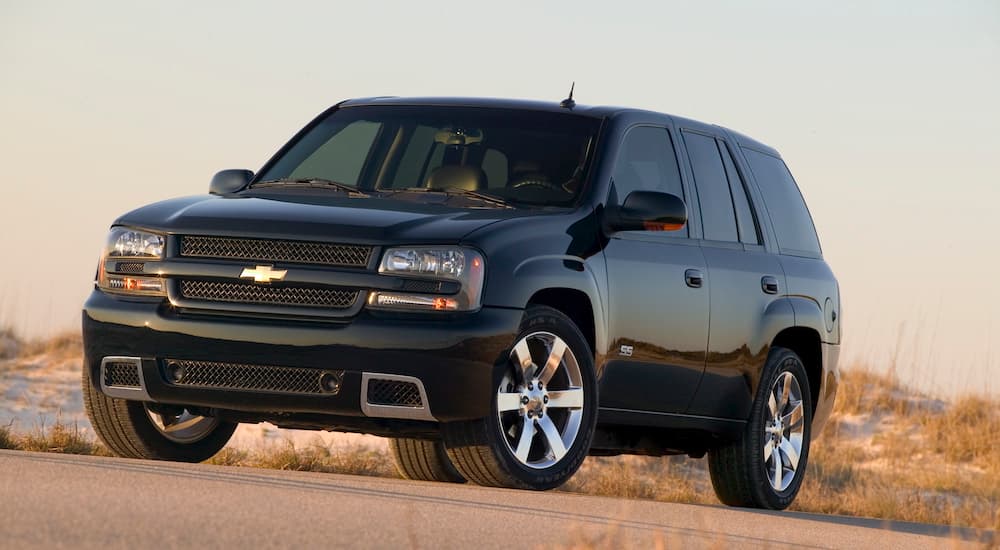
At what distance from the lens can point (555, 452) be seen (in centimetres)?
894

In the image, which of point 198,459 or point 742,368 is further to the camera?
point 742,368

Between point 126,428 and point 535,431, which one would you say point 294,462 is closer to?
point 126,428

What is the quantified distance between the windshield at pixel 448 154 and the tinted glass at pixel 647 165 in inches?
8.8

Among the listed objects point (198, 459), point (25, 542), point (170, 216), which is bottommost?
point (198, 459)

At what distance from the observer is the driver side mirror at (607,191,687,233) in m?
9.52

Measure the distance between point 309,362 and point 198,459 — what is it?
5.91 ft

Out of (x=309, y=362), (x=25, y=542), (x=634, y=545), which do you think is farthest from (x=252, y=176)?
(x=25, y=542)

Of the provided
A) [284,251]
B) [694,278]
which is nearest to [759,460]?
[694,278]

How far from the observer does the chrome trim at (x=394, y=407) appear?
8477mm

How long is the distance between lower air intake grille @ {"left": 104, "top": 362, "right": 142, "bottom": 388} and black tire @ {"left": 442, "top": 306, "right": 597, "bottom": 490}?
4.67 feet

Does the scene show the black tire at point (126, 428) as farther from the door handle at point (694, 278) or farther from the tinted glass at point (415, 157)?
the door handle at point (694, 278)

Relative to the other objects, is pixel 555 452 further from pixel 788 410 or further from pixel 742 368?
pixel 788 410

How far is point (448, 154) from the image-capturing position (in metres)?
10.4

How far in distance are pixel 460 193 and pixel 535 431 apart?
1343mm
